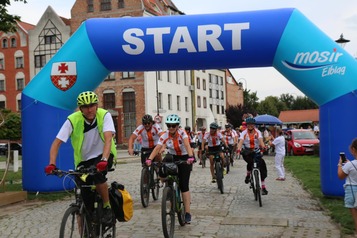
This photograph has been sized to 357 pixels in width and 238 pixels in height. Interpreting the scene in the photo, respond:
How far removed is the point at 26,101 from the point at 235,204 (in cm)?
549

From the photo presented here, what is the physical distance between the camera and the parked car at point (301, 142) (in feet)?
89.5

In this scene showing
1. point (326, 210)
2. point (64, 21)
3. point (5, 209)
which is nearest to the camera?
point (326, 210)

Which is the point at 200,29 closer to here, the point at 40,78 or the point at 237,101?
the point at 40,78

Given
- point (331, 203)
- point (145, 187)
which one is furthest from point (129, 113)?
point (331, 203)

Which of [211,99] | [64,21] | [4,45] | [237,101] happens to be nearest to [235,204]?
[64,21]

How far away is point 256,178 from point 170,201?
360 cm

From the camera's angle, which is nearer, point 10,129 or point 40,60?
point 10,129

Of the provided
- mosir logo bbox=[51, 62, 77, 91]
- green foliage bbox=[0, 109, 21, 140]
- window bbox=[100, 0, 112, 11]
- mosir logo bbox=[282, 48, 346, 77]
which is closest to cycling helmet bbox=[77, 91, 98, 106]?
mosir logo bbox=[51, 62, 77, 91]

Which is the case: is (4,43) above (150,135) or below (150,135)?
above

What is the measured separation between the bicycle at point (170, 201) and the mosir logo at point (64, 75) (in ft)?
15.7

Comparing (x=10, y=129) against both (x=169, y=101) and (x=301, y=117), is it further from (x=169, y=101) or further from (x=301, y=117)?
(x=301, y=117)

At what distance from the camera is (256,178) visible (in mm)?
10086

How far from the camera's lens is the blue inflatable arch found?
10.1m

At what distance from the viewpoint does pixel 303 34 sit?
10.3 metres
